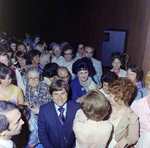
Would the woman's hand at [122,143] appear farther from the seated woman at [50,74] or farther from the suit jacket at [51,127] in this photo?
the seated woman at [50,74]

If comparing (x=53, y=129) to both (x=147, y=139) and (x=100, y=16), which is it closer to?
(x=147, y=139)

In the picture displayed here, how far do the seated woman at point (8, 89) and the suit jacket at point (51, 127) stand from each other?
25.7 inches

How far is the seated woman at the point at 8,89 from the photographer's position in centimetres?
217

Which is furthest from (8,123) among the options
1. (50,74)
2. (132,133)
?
(50,74)

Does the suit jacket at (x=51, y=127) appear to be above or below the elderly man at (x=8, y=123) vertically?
below

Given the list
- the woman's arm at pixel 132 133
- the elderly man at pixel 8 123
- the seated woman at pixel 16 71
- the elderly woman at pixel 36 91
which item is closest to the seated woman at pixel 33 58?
the seated woman at pixel 16 71

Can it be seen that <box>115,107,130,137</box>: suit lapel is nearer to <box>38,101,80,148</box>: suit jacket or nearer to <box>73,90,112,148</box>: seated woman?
<box>73,90,112,148</box>: seated woman

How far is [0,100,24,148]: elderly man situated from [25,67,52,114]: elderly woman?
0.80 metres

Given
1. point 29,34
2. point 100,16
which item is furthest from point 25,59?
point 100,16

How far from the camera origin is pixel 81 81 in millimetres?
2648

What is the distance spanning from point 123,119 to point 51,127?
852 millimetres

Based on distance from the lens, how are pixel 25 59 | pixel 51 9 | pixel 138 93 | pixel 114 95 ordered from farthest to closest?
pixel 51 9 < pixel 25 59 < pixel 138 93 < pixel 114 95

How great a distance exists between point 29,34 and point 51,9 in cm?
163

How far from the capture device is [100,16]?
19.3 feet
